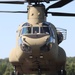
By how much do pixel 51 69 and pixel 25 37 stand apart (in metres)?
3.22

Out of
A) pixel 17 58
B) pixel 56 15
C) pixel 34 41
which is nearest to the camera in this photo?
pixel 34 41

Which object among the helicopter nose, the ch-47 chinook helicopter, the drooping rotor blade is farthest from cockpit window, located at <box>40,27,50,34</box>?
the drooping rotor blade

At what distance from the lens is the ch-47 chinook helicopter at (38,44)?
2341 cm

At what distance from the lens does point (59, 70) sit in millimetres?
26500

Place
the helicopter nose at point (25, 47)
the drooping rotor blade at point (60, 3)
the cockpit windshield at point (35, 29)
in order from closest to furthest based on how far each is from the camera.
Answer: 1. the helicopter nose at point (25, 47)
2. the cockpit windshield at point (35, 29)
3. the drooping rotor blade at point (60, 3)

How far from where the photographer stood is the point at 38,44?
2311 cm

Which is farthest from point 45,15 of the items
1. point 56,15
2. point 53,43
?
point 53,43

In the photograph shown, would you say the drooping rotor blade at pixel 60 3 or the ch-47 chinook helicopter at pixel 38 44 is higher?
the drooping rotor blade at pixel 60 3

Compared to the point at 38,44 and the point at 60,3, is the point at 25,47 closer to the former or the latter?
the point at 38,44

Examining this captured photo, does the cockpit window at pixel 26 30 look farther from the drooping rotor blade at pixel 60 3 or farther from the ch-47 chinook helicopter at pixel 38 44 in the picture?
the drooping rotor blade at pixel 60 3

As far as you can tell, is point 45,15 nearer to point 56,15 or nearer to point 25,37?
point 56,15

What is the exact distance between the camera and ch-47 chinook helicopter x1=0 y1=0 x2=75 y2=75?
23406 mm

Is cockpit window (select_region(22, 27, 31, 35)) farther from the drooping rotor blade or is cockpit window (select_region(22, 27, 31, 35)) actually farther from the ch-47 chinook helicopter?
the drooping rotor blade

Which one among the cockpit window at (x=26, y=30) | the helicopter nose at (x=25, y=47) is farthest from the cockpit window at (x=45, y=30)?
the helicopter nose at (x=25, y=47)
